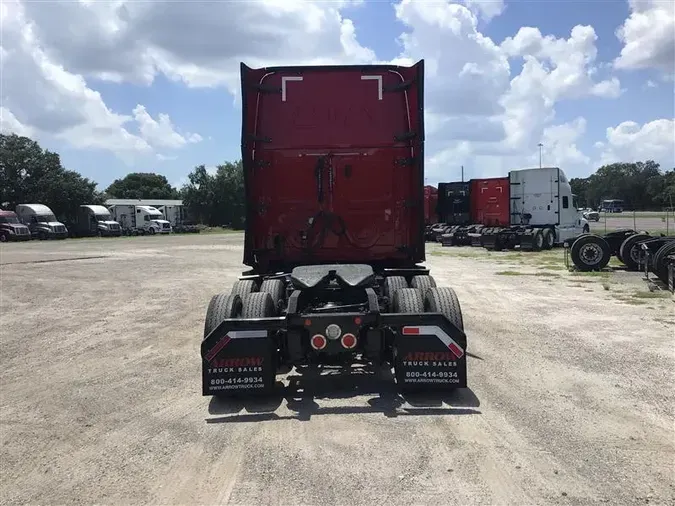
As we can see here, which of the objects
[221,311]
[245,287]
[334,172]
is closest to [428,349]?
[221,311]

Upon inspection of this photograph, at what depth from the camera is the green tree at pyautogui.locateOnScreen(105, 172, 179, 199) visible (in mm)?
103062

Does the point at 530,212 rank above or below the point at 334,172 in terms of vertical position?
below

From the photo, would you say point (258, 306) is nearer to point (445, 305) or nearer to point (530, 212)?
point (445, 305)

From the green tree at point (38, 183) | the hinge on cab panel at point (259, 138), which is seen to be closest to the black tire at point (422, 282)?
the hinge on cab panel at point (259, 138)

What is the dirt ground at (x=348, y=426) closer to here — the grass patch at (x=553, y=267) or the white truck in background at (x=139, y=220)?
the grass patch at (x=553, y=267)

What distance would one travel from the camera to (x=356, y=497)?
3.76 m

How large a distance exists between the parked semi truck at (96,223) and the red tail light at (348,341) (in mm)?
57220

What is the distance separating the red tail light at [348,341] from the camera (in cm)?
560

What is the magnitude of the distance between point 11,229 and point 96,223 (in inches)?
418

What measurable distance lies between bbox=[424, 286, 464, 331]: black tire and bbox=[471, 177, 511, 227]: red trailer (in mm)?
24307

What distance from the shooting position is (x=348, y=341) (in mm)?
5617

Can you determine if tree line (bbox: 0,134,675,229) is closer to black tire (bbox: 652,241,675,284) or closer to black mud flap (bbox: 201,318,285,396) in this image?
black tire (bbox: 652,241,675,284)

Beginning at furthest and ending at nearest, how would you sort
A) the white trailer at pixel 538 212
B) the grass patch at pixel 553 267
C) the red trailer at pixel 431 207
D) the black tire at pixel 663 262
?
the red trailer at pixel 431 207 < the white trailer at pixel 538 212 < the grass patch at pixel 553 267 < the black tire at pixel 663 262

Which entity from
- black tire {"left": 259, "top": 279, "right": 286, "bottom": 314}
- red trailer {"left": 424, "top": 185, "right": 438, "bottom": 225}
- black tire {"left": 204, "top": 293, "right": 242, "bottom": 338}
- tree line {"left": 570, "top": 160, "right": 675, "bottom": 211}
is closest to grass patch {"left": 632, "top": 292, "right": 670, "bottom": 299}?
black tire {"left": 259, "top": 279, "right": 286, "bottom": 314}
